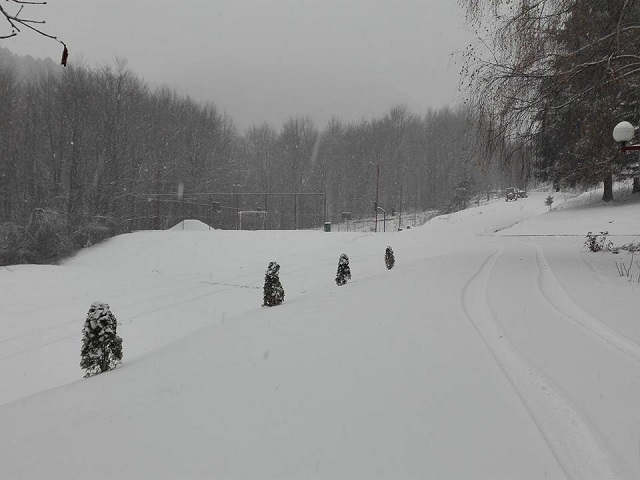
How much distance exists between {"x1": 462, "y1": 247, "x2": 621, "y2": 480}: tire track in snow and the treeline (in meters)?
6.31

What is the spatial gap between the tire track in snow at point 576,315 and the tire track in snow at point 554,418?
38.2 inches

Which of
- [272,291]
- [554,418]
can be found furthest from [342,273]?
[554,418]

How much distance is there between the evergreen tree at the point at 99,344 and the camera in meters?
5.75

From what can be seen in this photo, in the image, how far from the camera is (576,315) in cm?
491

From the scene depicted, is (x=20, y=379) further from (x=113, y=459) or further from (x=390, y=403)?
(x=390, y=403)

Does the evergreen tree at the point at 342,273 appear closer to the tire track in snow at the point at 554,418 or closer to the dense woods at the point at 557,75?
the dense woods at the point at 557,75

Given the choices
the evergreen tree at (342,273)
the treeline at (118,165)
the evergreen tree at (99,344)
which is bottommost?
the evergreen tree at (99,344)

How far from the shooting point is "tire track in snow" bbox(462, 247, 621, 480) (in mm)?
2111

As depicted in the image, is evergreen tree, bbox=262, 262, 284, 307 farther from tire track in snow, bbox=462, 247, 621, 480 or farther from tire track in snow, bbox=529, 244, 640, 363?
tire track in snow, bbox=462, 247, 621, 480

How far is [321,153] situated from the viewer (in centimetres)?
6106

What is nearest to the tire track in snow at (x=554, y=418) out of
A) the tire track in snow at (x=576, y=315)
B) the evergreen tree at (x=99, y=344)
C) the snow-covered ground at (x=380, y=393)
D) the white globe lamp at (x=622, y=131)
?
the snow-covered ground at (x=380, y=393)

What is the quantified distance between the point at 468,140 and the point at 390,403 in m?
8.56

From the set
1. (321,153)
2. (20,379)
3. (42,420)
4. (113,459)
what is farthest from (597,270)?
(321,153)

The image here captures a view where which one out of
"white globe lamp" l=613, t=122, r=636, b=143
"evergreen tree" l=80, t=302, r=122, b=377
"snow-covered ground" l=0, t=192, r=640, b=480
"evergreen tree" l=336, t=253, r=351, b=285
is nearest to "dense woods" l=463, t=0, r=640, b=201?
"white globe lamp" l=613, t=122, r=636, b=143
